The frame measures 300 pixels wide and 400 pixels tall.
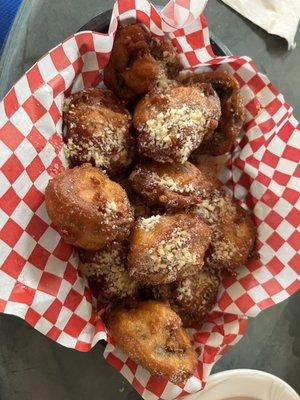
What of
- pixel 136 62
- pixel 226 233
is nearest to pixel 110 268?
pixel 226 233

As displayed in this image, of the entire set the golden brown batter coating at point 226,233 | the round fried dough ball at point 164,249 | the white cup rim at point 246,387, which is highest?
the round fried dough ball at point 164,249

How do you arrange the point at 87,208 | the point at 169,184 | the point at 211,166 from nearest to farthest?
the point at 87,208 → the point at 169,184 → the point at 211,166

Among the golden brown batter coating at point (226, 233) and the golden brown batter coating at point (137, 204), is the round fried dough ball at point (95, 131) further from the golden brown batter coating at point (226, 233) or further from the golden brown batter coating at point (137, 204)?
the golden brown batter coating at point (226, 233)

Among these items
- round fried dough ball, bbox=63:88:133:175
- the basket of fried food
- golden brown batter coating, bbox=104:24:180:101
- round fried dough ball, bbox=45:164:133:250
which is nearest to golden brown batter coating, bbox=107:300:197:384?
the basket of fried food

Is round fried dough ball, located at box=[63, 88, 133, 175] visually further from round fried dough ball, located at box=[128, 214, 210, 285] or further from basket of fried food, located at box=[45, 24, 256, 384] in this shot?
round fried dough ball, located at box=[128, 214, 210, 285]

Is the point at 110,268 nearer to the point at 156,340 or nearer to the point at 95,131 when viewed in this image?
the point at 156,340

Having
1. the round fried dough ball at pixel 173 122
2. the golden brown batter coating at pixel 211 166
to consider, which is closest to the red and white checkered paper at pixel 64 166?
the golden brown batter coating at pixel 211 166

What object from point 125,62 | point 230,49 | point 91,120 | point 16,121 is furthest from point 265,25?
point 16,121

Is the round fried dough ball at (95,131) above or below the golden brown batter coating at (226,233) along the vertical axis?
above
